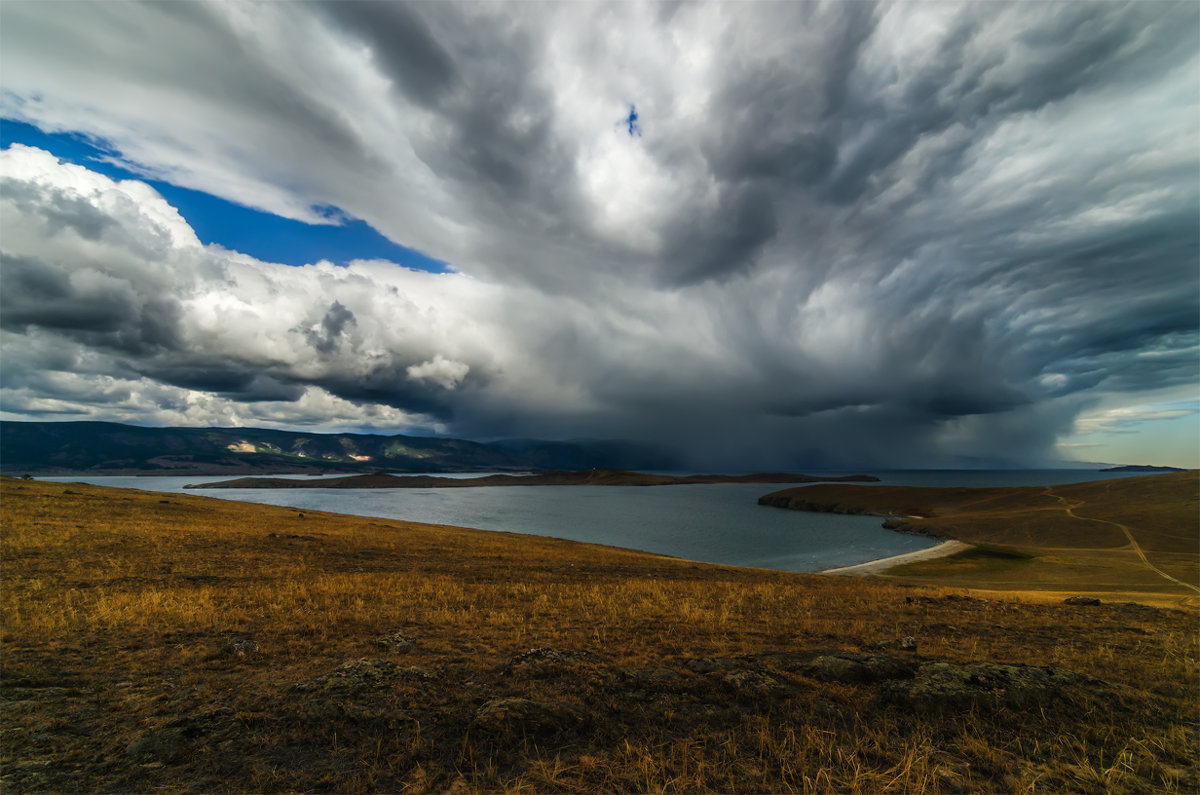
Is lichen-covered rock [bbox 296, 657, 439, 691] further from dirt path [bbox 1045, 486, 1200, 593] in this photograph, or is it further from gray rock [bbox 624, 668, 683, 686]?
dirt path [bbox 1045, 486, 1200, 593]

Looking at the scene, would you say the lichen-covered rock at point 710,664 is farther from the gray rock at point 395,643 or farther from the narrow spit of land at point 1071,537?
the narrow spit of land at point 1071,537

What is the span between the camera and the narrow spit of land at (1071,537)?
43031 mm

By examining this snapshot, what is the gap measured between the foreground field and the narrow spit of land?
82.5 feet

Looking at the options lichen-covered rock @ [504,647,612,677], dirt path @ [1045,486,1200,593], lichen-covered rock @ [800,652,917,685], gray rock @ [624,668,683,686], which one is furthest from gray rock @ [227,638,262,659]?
dirt path @ [1045,486,1200,593]

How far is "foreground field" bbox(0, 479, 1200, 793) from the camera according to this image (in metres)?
6.20

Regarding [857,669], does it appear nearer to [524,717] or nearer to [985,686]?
[985,686]

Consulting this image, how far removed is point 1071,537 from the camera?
7006 cm

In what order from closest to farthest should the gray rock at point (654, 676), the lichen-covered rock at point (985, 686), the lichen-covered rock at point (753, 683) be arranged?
the lichen-covered rock at point (985, 686)
the lichen-covered rock at point (753, 683)
the gray rock at point (654, 676)

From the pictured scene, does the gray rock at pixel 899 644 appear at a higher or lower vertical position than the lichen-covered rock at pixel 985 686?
lower

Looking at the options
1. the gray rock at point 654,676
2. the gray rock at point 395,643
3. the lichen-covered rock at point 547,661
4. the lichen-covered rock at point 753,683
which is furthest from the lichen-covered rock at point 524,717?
the gray rock at point 395,643

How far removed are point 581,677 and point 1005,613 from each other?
17.1 m

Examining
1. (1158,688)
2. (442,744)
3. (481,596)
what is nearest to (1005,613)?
(1158,688)

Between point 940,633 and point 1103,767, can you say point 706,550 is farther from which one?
point 1103,767

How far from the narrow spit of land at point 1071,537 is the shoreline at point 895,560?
83cm
